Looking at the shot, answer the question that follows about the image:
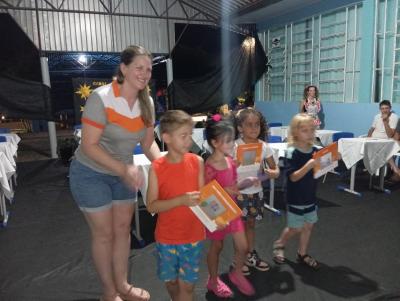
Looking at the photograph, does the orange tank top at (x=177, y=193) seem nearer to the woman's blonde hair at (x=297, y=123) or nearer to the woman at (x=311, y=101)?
the woman's blonde hair at (x=297, y=123)

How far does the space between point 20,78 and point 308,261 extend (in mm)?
6909

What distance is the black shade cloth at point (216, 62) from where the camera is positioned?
8688 millimetres

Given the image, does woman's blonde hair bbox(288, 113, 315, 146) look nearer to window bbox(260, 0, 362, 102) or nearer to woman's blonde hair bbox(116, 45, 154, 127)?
woman's blonde hair bbox(116, 45, 154, 127)

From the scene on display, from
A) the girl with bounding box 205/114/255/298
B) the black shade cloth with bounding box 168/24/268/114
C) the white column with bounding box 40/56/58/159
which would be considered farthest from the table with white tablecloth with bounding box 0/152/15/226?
the black shade cloth with bounding box 168/24/268/114

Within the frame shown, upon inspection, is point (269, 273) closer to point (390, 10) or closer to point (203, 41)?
point (390, 10)

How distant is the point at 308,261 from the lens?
8.57 ft

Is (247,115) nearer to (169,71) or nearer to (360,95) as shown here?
(360,95)

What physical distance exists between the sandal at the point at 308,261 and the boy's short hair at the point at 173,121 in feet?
5.33

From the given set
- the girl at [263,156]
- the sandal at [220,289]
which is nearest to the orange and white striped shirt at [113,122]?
the girl at [263,156]

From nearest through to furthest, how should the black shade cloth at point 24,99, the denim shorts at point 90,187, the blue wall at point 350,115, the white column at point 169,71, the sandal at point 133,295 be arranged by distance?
the denim shorts at point 90,187, the sandal at point 133,295, the blue wall at point 350,115, the black shade cloth at point 24,99, the white column at point 169,71

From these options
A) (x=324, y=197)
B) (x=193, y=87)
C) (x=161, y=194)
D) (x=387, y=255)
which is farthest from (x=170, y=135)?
(x=193, y=87)

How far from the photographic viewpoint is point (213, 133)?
1.97 m

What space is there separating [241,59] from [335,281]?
718cm

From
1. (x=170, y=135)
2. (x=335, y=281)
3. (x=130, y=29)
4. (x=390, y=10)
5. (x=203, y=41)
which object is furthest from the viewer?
(x=203, y=41)
